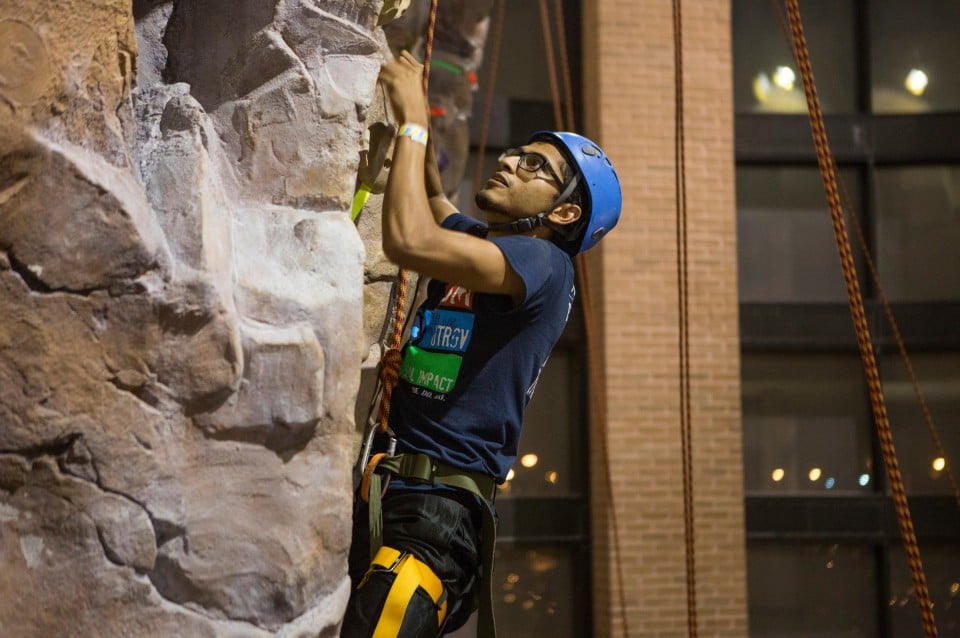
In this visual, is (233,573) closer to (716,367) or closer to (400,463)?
(400,463)

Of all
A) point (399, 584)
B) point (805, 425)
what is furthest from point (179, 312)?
point (805, 425)

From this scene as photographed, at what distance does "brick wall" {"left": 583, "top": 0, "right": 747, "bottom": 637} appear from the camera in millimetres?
6785

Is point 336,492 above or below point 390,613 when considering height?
above

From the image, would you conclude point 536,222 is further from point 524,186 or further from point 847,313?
point 847,313

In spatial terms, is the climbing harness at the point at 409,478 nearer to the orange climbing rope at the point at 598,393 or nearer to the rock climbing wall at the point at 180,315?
the rock climbing wall at the point at 180,315

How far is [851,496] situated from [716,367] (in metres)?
1.44

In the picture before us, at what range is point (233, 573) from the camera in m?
1.81

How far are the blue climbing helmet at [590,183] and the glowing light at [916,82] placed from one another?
655cm

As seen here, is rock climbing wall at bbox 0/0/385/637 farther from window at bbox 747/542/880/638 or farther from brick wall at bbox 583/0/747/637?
window at bbox 747/542/880/638

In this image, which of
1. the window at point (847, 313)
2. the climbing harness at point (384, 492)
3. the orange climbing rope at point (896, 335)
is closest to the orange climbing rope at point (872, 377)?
the climbing harness at point (384, 492)

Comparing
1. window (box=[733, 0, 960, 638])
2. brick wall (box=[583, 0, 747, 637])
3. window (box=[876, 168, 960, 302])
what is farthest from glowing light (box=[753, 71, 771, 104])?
window (box=[876, 168, 960, 302])

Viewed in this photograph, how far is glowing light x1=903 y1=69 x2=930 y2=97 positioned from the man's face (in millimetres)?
6647

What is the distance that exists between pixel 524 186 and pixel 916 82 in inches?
266

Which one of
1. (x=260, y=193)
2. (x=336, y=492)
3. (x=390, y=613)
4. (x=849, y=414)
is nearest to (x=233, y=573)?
(x=336, y=492)
